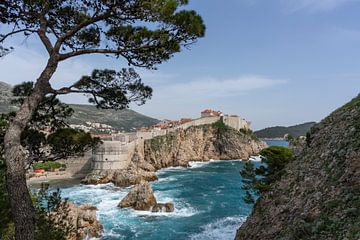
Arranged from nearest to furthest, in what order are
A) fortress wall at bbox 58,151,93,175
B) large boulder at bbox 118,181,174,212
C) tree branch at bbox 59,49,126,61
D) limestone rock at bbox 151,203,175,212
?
tree branch at bbox 59,49,126,61
limestone rock at bbox 151,203,175,212
large boulder at bbox 118,181,174,212
fortress wall at bbox 58,151,93,175

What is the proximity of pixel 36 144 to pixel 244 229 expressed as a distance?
30.9ft

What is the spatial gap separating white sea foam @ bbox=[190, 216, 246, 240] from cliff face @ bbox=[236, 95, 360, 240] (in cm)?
1051

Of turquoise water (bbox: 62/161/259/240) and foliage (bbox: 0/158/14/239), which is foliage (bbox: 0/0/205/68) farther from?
turquoise water (bbox: 62/161/259/240)

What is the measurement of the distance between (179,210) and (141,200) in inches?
164

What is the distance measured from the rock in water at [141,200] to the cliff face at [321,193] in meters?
19.4

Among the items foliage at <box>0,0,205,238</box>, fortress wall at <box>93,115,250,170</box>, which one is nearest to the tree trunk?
foliage at <box>0,0,205,238</box>

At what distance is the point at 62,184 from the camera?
157ft

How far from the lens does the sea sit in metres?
24.9

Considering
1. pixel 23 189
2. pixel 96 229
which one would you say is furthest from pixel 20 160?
pixel 96 229

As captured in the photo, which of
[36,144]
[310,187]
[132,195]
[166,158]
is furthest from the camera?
[166,158]

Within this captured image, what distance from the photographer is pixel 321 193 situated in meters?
8.68

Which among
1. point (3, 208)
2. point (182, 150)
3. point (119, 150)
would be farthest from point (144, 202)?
point (182, 150)

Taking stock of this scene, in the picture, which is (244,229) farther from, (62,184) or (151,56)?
(62,184)

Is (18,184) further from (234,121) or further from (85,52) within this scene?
(234,121)
